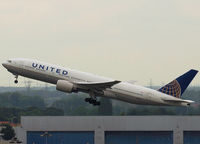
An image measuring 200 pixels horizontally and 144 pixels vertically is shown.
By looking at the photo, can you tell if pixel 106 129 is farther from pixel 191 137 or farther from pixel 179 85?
pixel 179 85

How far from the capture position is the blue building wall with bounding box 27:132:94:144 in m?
84.8

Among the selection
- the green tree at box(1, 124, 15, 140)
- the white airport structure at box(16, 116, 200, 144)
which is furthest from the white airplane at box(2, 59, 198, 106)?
the green tree at box(1, 124, 15, 140)

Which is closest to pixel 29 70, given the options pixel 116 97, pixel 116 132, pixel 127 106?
pixel 116 97

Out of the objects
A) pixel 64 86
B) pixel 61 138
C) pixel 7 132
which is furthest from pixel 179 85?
pixel 7 132

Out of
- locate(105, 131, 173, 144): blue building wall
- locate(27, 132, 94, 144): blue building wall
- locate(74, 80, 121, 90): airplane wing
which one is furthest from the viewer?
locate(105, 131, 173, 144): blue building wall

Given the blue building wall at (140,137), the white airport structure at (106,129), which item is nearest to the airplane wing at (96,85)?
the white airport structure at (106,129)

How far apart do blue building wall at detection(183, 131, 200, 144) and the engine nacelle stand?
29.4 metres

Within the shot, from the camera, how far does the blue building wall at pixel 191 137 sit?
85250 mm

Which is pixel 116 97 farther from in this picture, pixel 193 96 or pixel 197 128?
pixel 193 96

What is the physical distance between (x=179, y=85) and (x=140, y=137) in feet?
75.7

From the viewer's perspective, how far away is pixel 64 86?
6194cm

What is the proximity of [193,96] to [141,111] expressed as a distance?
133 ft

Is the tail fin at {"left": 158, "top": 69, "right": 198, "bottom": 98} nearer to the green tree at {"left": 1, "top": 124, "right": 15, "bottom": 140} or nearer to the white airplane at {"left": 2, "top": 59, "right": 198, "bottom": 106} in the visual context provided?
the white airplane at {"left": 2, "top": 59, "right": 198, "bottom": 106}

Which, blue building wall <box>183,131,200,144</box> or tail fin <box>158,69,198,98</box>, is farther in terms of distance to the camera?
blue building wall <box>183,131,200,144</box>
